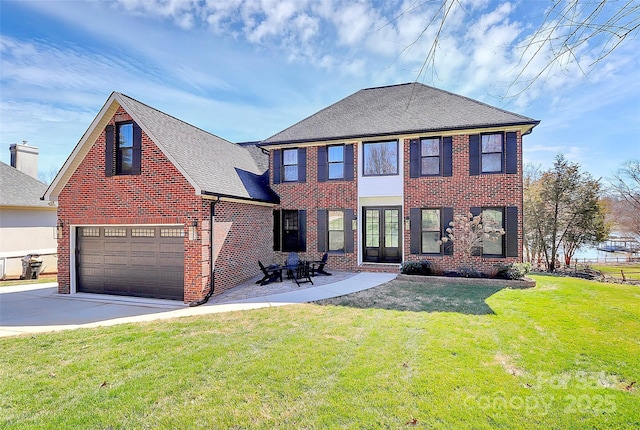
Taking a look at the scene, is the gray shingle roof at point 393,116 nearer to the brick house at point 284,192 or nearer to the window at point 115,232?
the brick house at point 284,192

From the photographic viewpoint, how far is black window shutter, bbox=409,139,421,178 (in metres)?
12.6

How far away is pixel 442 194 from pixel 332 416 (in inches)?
423

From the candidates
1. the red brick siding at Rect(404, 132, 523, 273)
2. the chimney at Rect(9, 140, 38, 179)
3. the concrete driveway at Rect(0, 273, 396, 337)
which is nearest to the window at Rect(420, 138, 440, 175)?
the red brick siding at Rect(404, 132, 523, 273)

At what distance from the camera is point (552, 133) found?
11562mm

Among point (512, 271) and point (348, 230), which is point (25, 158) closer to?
point (348, 230)

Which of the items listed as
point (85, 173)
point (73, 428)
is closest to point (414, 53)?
point (73, 428)

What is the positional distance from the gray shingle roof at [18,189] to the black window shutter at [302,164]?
12186mm

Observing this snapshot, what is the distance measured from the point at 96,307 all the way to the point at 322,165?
32.1 feet

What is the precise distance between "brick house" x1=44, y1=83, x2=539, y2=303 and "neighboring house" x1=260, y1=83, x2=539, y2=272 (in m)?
0.05

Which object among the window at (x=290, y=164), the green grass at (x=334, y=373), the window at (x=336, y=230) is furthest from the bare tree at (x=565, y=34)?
the window at (x=290, y=164)

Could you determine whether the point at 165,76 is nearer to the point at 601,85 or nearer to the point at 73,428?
the point at 73,428

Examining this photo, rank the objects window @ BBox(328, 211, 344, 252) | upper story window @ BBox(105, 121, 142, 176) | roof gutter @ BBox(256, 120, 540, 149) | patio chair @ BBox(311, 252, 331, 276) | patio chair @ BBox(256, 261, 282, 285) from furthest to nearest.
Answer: window @ BBox(328, 211, 344, 252), patio chair @ BBox(311, 252, 331, 276), roof gutter @ BBox(256, 120, 540, 149), patio chair @ BBox(256, 261, 282, 285), upper story window @ BBox(105, 121, 142, 176)

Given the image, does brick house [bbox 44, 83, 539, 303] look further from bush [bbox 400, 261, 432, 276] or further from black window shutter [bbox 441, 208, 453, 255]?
bush [bbox 400, 261, 432, 276]

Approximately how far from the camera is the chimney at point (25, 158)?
17.5m
